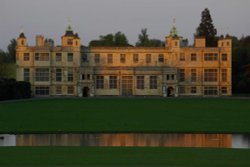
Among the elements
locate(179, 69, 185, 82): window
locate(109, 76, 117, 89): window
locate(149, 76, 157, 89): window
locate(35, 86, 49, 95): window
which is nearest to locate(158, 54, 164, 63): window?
locate(149, 76, 157, 89): window

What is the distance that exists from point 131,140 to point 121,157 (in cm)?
547

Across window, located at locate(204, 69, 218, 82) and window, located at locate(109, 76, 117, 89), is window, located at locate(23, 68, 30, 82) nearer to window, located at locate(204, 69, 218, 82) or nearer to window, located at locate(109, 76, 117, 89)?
window, located at locate(109, 76, 117, 89)

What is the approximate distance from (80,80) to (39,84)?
5.05 m

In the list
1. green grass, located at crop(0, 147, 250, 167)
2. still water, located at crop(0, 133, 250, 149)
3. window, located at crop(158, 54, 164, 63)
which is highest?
window, located at crop(158, 54, 164, 63)

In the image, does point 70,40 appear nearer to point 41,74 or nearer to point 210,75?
point 41,74

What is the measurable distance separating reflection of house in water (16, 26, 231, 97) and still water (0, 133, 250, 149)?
47.8m

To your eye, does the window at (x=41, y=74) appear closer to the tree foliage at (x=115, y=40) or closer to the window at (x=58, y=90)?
the window at (x=58, y=90)

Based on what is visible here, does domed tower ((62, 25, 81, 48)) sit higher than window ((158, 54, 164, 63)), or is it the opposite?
domed tower ((62, 25, 81, 48))

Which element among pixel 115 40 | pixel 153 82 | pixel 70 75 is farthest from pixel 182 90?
pixel 115 40

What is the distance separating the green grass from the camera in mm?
11227

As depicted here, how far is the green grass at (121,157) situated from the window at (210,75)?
5563 centimetres

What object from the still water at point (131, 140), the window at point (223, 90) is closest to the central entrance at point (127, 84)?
the window at point (223, 90)

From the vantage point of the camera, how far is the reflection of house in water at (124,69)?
221 feet

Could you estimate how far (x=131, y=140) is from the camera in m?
17.9
